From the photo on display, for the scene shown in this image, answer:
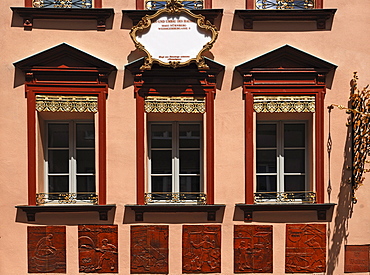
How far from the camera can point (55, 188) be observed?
7.75m

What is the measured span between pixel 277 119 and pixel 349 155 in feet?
4.58

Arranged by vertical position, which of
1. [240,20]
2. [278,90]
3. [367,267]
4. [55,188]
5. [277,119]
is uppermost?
[240,20]

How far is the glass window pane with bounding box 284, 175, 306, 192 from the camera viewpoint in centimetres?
780

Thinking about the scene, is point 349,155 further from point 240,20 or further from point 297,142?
point 240,20

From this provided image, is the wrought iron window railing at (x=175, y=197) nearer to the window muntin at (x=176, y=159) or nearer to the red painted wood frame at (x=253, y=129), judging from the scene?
the window muntin at (x=176, y=159)

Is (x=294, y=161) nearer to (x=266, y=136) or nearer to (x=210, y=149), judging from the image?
(x=266, y=136)

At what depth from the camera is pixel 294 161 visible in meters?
7.84

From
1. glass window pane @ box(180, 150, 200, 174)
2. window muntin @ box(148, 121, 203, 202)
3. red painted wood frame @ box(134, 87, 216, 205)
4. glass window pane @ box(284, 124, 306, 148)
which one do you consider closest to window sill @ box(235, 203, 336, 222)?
red painted wood frame @ box(134, 87, 216, 205)

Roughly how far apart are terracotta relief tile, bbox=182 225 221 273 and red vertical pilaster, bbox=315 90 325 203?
73.4 inches

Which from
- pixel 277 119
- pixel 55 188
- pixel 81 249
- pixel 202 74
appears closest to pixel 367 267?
pixel 277 119

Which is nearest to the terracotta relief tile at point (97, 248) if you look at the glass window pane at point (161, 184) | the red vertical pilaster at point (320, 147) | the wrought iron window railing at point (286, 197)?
the glass window pane at point (161, 184)

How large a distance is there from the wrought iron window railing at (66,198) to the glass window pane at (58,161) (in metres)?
0.44

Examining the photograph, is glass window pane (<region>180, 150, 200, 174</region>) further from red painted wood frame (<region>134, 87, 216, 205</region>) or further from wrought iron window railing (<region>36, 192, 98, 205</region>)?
wrought iron window railing (<region>36, 192, 98, 205</region>)

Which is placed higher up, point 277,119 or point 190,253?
point 277,119
